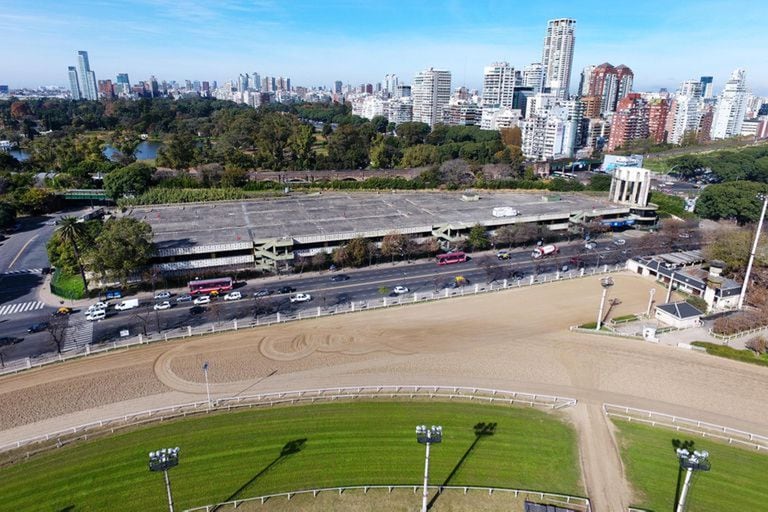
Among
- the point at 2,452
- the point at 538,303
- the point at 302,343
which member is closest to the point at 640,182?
the point at 538,303

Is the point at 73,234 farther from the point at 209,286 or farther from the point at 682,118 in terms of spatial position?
the point at 682,118

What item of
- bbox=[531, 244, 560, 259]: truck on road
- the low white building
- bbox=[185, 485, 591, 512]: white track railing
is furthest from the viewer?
bbox=[531, 244, 560, 259]: truck on road

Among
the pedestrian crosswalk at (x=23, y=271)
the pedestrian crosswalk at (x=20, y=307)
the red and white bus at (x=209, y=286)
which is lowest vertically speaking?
the pedestrian crosswalk at (x=20, y=307)

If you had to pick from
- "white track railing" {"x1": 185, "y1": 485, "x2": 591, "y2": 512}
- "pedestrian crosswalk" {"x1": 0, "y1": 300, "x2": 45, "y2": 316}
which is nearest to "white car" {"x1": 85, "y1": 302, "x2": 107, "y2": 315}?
"pedestrian crosswalk" {"x1": 0, "y1": 300, "x2": 45, "y2": 316}

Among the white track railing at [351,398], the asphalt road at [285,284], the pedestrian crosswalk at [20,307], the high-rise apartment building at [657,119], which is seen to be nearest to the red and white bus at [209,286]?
the asphalt road at [285,284]

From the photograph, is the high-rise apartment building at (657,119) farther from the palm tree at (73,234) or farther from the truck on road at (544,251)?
the palm tree at (73,234)

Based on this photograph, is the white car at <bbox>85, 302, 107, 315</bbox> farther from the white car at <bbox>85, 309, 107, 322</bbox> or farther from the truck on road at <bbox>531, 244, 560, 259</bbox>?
the truck on road at <bbox>531, 244, 560, 259</bbox>
